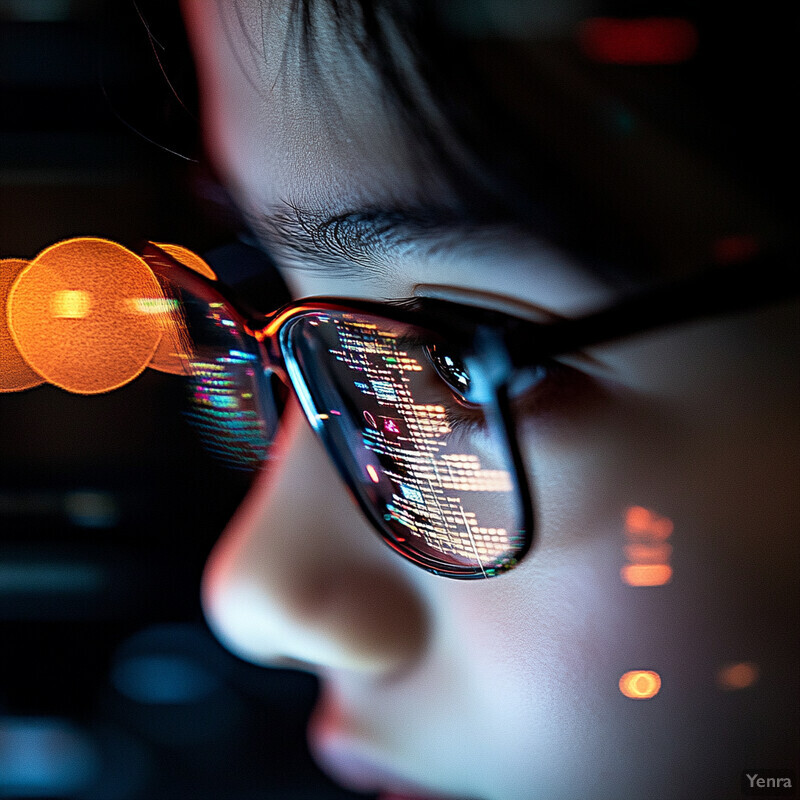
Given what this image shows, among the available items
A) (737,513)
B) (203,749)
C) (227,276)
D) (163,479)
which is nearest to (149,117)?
(227,276)

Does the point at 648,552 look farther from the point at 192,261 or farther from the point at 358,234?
the point at 192,261

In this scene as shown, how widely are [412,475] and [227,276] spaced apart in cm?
23

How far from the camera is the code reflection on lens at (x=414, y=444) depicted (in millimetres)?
320

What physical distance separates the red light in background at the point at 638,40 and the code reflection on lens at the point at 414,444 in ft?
0.44

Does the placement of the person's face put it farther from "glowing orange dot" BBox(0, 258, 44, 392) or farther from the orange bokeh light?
"glowing orange dot" BBox(0, 258, 44, 392)

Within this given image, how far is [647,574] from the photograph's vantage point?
1.06 ft

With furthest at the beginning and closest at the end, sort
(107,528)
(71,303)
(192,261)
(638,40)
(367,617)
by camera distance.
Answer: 1. (107,528)
2. (71,303)
3. (192,261)
4. (367,617)
5. (638,40)

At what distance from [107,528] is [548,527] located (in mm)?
808

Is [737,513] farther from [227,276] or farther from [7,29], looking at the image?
[7,29]

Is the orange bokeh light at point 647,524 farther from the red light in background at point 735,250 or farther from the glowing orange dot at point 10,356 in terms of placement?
the glowing orange dot at point 10,356

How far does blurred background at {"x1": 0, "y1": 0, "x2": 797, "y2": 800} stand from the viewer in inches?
28.5

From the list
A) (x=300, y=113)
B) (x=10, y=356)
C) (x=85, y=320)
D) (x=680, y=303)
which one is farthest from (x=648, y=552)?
(x=10, y=356)

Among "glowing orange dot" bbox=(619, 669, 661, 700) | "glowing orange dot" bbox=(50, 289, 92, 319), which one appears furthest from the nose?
"glowing orange dot" bbox=(50, 289, 92, 319)
